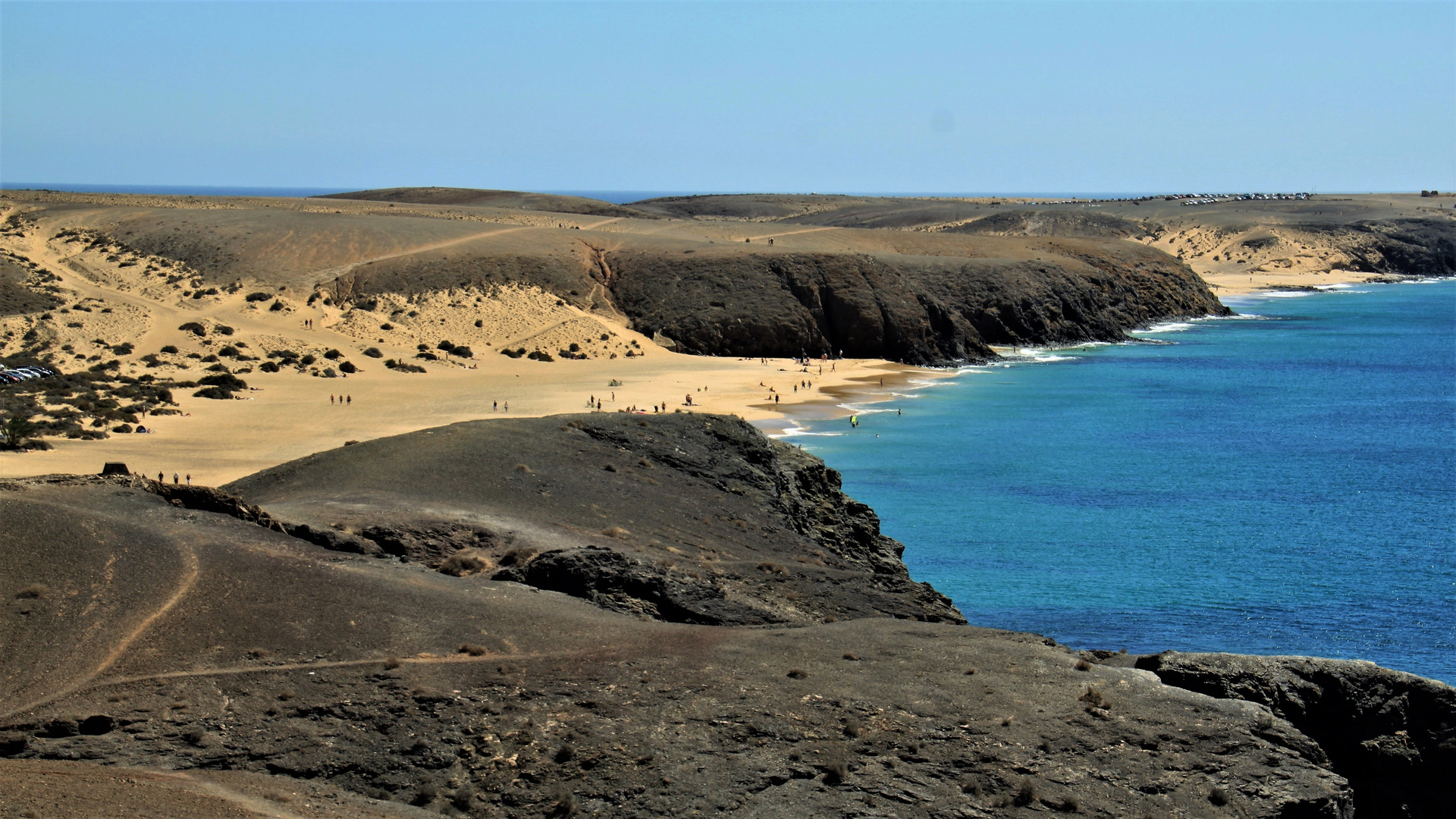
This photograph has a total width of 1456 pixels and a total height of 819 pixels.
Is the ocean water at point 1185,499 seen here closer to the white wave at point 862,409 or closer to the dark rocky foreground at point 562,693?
the white wave at point 862,409

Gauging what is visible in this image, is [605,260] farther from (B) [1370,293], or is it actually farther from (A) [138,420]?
(B) [1370,293]

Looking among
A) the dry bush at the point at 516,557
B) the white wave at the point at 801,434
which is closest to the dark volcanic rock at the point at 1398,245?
the white wave at the point at 801,434

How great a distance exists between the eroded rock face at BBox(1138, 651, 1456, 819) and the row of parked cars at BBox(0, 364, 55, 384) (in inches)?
2093

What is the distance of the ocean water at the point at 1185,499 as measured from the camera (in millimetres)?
31125

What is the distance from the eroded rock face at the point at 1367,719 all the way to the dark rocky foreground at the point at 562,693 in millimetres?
39

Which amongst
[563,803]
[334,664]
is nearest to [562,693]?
[563,803]

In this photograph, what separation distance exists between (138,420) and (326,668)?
37.1 m

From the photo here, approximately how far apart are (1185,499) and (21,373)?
50.2 meters

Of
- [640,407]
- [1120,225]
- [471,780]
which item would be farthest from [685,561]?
[1120,225]

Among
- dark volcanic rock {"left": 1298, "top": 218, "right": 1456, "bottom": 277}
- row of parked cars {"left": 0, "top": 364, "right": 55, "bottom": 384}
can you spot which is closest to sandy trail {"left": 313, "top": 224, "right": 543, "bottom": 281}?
row of parked cars {"left": 0, "top": 364, "right": 55, "bottom": 384}

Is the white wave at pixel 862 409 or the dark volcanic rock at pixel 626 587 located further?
the white wave at pixel 862 409

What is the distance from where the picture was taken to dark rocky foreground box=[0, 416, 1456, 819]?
1470 centimetres

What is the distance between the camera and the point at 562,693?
54.3ft

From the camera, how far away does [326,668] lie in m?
16.6
